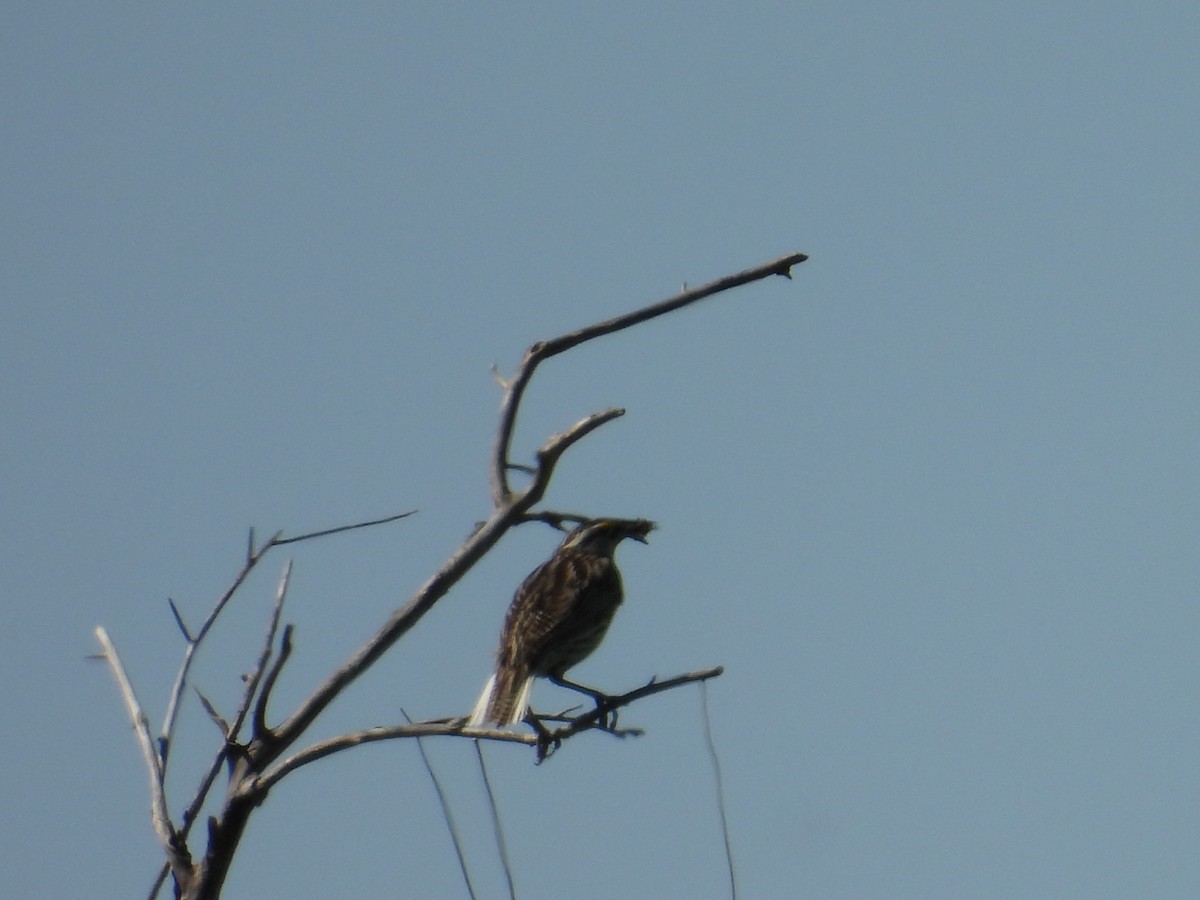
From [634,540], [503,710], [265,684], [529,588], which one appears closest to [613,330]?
[265,684]

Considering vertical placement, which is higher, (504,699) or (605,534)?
(605,534)

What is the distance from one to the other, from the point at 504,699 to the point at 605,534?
2048 millimetres

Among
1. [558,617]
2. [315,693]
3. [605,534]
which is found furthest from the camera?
[605,534]

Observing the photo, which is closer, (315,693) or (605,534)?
(315,693)

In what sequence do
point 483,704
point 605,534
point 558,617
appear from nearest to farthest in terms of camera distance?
point 483,704, point 558,617, point 605,534

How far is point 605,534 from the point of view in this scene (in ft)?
34.2

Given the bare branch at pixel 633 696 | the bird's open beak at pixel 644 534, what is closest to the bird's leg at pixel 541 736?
the bare branch at pixel 633 696

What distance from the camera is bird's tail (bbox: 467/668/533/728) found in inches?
324

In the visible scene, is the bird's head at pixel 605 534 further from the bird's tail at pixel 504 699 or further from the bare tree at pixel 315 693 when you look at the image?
the bare tree at pixel 315 693

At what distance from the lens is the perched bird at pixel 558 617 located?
28.4ft

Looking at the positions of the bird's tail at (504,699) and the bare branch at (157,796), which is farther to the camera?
the bird's tail at (504,699)

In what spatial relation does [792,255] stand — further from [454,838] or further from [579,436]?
[454,838]

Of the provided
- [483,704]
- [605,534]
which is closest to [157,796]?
[483,704]

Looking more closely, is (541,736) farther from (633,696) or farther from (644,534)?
(644,534)
